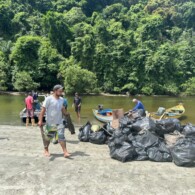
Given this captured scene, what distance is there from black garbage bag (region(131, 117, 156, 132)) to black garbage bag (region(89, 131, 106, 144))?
1009mm

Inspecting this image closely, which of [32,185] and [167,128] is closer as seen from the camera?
[32,185]

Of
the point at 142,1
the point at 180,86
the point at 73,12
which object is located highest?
the point at 142,1

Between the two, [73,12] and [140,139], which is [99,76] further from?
[140,139]

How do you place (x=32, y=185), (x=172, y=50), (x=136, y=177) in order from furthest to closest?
(x=172, y=50)
(x=136, y=177)
(x=32, y=185)

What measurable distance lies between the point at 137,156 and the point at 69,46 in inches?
2386

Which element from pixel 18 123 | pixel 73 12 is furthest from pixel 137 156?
pixel 73 12

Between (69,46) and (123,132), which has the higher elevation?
(69,46)

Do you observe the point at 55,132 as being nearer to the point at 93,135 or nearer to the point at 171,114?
the point at 93,135

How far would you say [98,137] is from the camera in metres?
9.46

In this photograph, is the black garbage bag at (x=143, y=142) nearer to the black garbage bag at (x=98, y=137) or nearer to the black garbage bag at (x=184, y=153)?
the black garbage bag at (x=184, y=153)

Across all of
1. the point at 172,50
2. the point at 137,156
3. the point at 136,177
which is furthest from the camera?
the point at 172,50

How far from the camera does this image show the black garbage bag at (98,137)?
31.0 ft

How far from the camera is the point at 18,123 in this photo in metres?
18.7

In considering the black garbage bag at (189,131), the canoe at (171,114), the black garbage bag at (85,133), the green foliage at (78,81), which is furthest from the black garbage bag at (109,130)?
the green foliage at (78,81)
